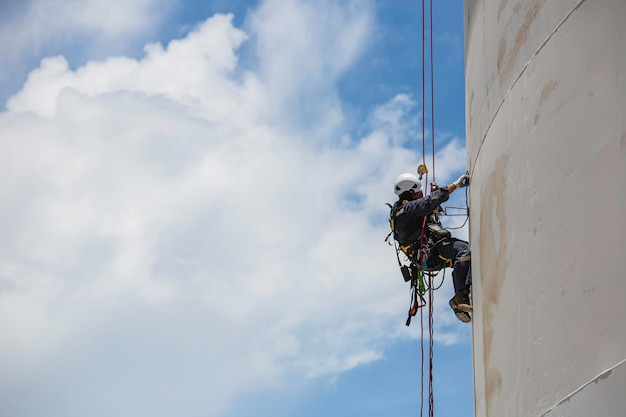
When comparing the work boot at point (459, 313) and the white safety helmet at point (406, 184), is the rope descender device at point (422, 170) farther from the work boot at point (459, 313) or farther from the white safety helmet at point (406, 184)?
the work boot at point (459, 313)

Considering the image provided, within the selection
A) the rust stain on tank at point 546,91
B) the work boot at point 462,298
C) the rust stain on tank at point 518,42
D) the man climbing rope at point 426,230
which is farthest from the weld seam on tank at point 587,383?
the man climbing rope at point 426,230

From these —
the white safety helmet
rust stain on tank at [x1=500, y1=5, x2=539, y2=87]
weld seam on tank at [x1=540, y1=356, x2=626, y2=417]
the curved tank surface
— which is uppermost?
the white safety helmet

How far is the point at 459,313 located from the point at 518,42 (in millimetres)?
3543

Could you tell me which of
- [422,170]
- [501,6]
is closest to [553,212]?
[501,6]

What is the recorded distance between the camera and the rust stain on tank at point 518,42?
840 centimetres

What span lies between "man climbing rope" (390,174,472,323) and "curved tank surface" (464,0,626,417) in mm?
1191

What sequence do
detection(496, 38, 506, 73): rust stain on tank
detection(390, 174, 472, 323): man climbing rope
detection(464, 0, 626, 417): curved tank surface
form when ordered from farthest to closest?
detection(390, 174, 472, 323): man climbing rope
detection(496, 38, 506, 73): rust stain on tank
detection(464, 0, 626, 417): curved tank surface

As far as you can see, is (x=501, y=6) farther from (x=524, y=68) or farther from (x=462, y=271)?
(x=462, y=271)

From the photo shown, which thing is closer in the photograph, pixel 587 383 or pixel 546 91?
pixel 587 383

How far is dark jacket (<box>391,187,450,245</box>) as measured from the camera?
12242 millimetres

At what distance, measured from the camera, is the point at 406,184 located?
12.9m

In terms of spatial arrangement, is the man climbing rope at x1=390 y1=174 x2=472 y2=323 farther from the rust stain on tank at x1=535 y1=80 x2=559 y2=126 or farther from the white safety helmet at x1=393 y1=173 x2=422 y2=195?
the rust stain on tank at x1=535 y1=80 x2=559 y2=126

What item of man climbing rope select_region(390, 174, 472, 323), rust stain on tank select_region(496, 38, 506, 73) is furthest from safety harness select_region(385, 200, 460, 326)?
rust stain on tank select_region(496, 38, 506, 73)

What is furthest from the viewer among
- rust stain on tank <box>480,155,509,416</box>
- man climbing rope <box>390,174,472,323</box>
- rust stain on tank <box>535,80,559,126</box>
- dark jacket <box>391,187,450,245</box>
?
dark jacket <box>391,187,450,245</box>
